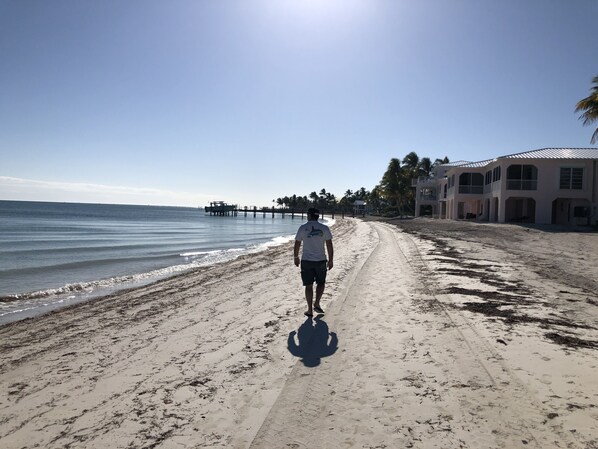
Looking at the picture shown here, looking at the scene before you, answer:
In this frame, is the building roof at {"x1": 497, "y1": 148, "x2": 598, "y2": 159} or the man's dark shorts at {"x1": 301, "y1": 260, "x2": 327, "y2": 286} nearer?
the man's dark shorts at {"x1": 301, "y1": 260, "x2": 327, "y2": 286}

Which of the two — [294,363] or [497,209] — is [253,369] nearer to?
[294,363]

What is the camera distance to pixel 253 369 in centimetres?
472

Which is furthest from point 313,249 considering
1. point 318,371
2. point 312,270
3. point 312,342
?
point 318,371

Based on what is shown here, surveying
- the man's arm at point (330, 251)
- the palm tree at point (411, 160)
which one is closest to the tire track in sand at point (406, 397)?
the man's arm at point (330, 251)

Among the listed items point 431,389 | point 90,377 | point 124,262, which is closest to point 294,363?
point 431,389

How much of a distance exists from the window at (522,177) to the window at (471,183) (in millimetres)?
7933

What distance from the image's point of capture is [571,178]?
3105 centimetres

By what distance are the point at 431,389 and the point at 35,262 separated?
18941mm

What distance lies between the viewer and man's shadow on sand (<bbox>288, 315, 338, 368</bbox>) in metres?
5.03

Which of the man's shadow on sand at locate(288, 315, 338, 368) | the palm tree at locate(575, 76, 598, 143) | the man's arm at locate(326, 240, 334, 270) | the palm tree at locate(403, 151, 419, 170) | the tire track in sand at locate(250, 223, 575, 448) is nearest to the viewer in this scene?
the tire track in sand at locate(250, 223, 575, 448)

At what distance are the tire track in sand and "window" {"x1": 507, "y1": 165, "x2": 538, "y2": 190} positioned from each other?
98.2ft

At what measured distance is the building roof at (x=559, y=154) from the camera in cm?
3105

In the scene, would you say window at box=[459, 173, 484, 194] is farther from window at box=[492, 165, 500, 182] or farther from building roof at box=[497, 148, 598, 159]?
building roof at box=[497, 148, 598, 159]

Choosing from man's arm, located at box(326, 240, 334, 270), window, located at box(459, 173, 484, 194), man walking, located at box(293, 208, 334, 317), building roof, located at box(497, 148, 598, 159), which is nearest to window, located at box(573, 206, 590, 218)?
building roof, located at box(497, 148, 598, 159)
